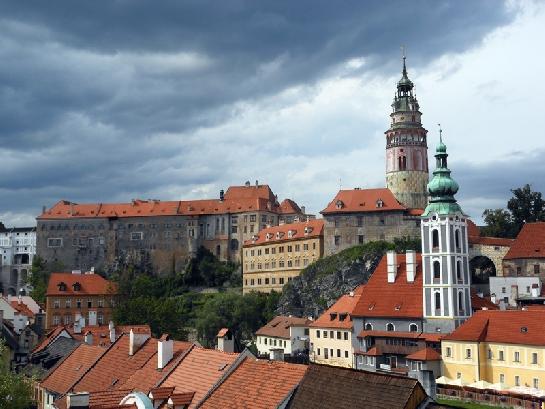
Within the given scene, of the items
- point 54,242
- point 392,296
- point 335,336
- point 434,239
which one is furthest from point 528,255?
point 54,242

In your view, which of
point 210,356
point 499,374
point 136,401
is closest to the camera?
point 136,401

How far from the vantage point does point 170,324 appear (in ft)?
241

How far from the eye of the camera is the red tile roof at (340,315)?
66.4 metres

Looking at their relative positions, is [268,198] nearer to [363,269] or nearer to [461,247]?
[363,269]

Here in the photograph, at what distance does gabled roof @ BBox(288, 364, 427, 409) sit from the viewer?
16.2 meters

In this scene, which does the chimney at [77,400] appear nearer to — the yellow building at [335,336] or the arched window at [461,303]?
the arched window at [461,303]

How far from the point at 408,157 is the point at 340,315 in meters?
39.4

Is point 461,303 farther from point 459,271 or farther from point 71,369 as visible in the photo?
point 71,369

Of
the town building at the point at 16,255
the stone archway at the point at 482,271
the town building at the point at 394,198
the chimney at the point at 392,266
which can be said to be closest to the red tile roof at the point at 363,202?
the town building at the point at 394,198

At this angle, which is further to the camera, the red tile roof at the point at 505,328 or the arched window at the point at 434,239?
the arched window at the point at 434,239

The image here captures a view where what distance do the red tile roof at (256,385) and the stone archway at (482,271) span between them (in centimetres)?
6260

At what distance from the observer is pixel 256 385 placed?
21844mm

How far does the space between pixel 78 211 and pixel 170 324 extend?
71.0m

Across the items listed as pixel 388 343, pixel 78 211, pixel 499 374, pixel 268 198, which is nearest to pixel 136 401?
pixel 499 374
